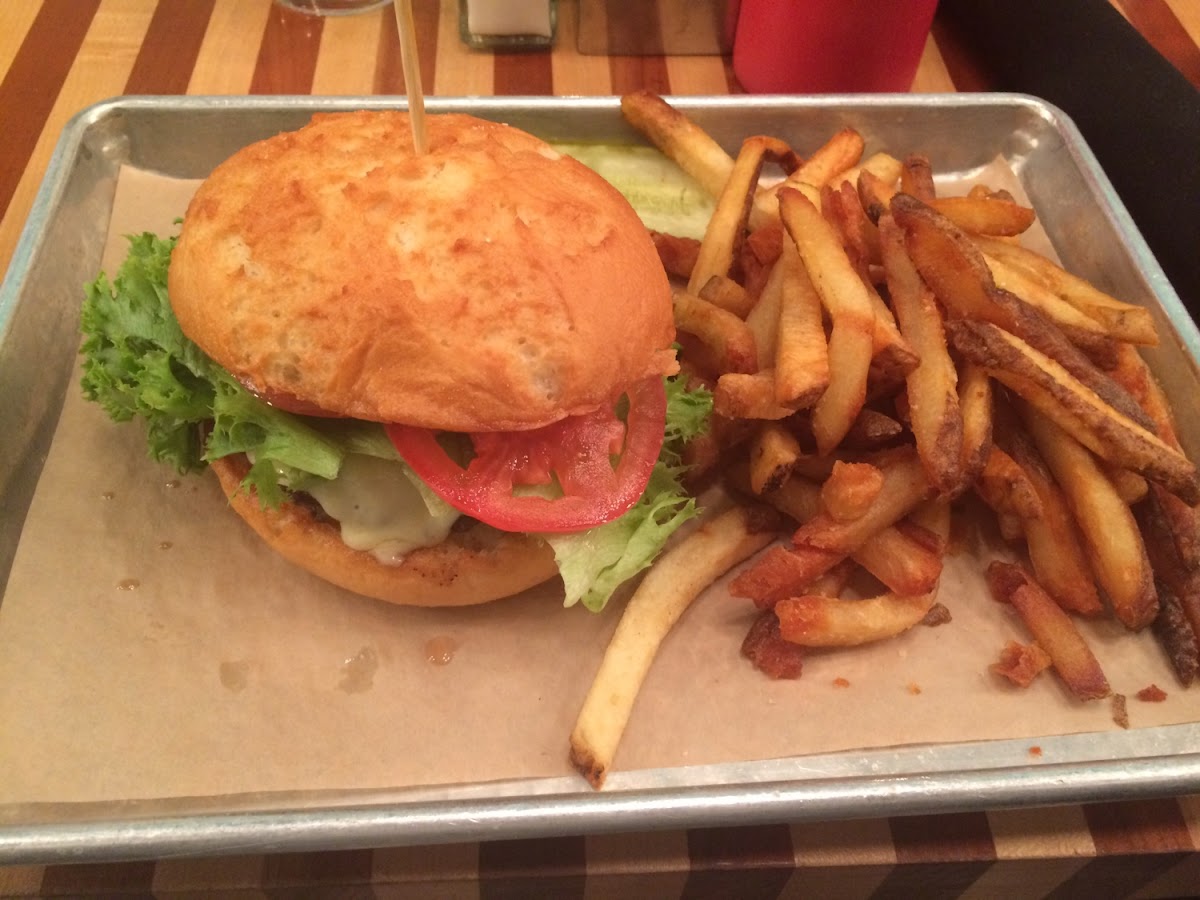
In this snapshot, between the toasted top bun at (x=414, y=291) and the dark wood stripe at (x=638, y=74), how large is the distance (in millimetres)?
1922

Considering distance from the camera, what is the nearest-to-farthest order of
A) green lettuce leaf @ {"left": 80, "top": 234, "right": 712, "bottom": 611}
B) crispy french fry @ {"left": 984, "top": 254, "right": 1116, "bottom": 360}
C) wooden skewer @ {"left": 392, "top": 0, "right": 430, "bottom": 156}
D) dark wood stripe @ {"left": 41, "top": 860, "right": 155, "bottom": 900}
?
wooden skewer @ {"left": 392, "top": 0, "right": 430, "bottom": 156}, dark wood stripe @ {"left": 41, "top": 860, "right": 155, "bottom": 900}, green lettuce leaf @ {"left": 80, "top": 234, "right": 712, "bottom": 611}, crispy french fry @ {"left": 984, "top": 254, "right": 1116, "bottom": 360}

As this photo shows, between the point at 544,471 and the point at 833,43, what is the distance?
7.14ft

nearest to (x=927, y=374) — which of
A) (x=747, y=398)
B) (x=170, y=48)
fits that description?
(x=747, y=398)

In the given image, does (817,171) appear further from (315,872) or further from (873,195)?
(315,872)

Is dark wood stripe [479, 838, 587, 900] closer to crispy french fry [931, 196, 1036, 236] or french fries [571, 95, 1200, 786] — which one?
french fries [571, 95, 1200, 786]

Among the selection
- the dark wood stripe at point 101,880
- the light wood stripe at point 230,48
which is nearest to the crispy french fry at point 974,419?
the dark wood stripe at point 101,880

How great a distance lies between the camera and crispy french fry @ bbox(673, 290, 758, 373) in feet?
6.74

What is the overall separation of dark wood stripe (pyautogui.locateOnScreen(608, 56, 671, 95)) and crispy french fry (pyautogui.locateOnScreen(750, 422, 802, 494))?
6.82ft

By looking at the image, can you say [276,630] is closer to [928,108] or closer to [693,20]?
[928,108]

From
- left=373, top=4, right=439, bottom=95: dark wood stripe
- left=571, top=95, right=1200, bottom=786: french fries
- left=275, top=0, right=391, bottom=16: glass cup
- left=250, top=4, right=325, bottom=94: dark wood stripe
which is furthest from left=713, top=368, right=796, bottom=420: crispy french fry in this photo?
left=275, top=0, right=391, bottom=16: glass cup

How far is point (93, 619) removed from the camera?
204 centimetres

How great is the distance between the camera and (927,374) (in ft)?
6.31

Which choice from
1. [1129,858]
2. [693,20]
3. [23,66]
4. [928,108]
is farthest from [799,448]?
[23,66]

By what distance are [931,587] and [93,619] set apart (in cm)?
189
